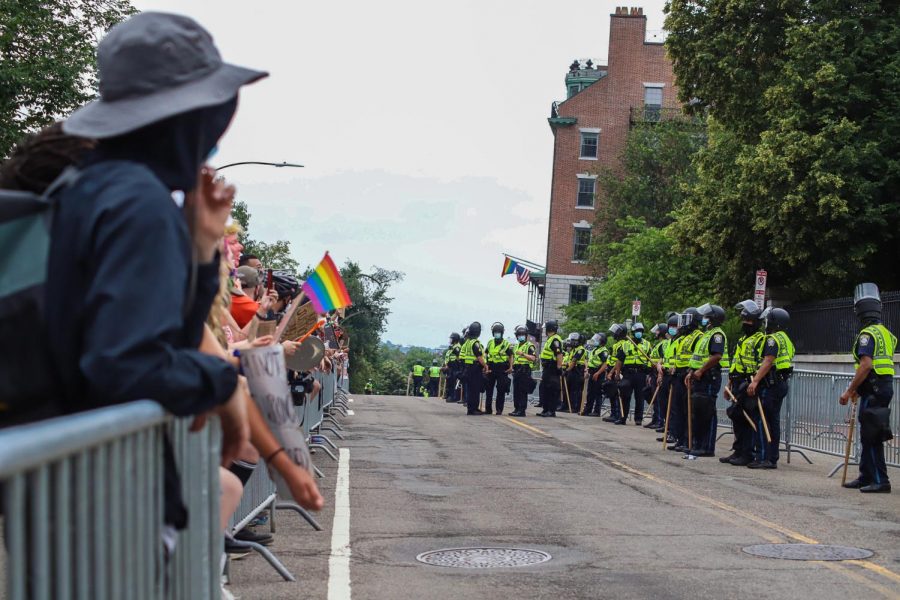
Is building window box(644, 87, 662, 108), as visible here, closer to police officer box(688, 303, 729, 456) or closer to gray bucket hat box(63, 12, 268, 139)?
police officer box(688, 303, 729, 456)

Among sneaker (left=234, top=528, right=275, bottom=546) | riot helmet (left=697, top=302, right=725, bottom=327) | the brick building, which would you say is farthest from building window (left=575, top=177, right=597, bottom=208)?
sneaker (left=234, top=528, right=275, bottom=546)

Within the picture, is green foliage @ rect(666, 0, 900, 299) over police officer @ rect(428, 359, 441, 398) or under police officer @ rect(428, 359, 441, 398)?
over

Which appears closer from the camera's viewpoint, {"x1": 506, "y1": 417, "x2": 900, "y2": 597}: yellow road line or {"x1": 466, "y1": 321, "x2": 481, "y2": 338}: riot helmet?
{"x1": 506, "y1": 417, "x2": 900, "y2": 597}: yellow road line

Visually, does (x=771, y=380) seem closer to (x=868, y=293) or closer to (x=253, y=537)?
(x=868, y=293)

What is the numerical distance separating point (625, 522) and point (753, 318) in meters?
7.60

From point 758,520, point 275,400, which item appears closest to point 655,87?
point 758,520

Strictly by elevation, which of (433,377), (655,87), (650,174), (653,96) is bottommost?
(433,377)

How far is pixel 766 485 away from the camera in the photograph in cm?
1455

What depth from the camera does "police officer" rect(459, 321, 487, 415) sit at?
32219 mm

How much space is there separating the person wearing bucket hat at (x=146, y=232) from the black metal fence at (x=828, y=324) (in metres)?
28.5

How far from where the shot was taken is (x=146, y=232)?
8.68 ft

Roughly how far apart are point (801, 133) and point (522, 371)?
30.0ft

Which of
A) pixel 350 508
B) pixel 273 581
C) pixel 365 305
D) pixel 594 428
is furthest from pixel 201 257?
pixel 365 305

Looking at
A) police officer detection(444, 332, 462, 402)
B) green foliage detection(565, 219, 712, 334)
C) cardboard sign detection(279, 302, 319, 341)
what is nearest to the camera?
cardboard sign detection(279, 302, 319, 341)
